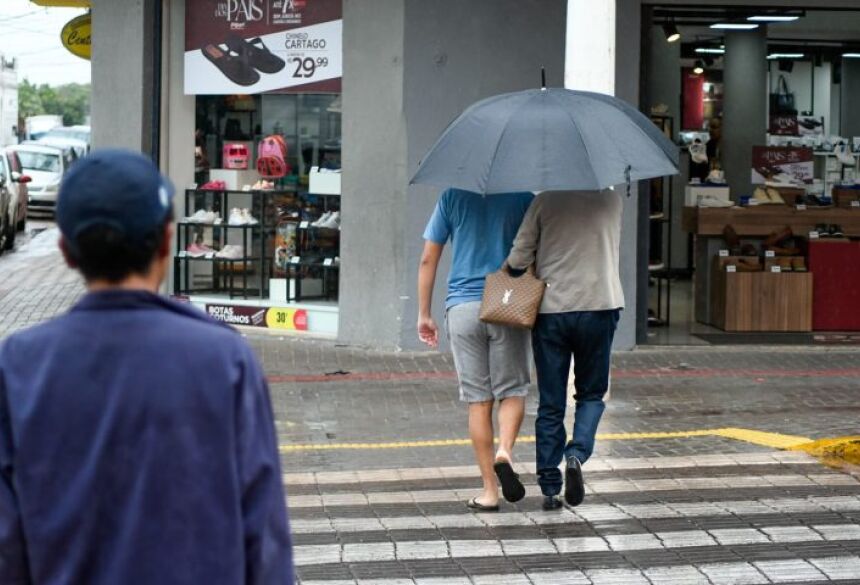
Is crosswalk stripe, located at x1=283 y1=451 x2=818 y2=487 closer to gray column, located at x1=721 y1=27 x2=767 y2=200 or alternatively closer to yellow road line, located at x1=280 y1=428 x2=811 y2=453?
yellow road line, located at x1=280 y1=428 x2=811 y2=453

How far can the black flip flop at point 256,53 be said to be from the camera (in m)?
14.0

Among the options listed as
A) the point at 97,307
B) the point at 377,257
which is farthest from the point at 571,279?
the point at 377,257

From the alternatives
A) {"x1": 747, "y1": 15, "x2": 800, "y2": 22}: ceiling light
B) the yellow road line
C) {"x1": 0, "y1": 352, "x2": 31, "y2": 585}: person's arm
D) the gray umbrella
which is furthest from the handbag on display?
{"x1": 0, "y1": 352, "x2": 31, "y2": 585}: person's arm

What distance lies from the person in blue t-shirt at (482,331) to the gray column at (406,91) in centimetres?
553

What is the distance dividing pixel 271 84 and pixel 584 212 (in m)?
7.16

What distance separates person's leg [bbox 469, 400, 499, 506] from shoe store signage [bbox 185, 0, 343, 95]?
672cm

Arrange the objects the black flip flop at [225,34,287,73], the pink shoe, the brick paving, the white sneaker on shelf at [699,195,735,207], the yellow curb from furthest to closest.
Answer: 1. the white sneaker on shelf at [699,195,735,207]
2. the pink shoe
3. the black flip flop at [225,34,287,73]
4. the yellow curb
5. the brick paving

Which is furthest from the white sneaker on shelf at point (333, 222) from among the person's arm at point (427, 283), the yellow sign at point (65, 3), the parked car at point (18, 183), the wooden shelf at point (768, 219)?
the parked car at point (18, 183)

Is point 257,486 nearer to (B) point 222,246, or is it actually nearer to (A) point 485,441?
(A) point 485,441

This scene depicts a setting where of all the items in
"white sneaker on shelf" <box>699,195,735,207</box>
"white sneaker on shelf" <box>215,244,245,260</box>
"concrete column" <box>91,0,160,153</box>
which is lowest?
"white sneaker on shelf" <box>215,244,245,260</box>

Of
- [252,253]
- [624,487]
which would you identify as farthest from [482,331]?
[252,253]

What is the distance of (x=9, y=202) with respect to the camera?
27.2 metres

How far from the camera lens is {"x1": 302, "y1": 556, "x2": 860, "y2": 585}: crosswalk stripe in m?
6.37

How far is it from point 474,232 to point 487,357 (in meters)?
0.63
